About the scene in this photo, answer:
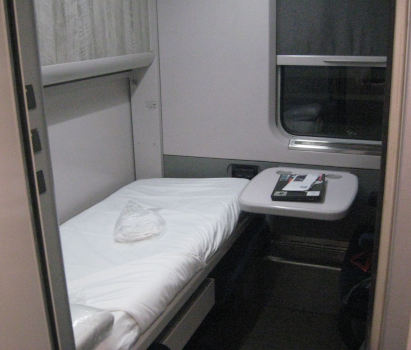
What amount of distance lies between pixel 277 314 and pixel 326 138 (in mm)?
1080

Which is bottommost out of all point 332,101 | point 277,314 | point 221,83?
point 277,314

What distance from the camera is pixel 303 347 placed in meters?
2.61

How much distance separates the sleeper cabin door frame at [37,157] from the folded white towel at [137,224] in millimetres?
1138

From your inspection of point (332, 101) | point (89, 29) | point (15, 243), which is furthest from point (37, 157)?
point (332, 101)

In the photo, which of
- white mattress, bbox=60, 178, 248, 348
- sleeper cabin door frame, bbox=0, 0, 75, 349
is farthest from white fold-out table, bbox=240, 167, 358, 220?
sleeper cabin door frame, bbox=0, 0, 75, 349

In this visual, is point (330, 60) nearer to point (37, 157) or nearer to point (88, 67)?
point (88, 67)

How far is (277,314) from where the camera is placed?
2.89 meters

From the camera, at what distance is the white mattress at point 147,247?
1784 millimetres

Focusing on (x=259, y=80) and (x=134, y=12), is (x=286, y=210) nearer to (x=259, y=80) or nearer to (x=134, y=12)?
(x=259, y=80)

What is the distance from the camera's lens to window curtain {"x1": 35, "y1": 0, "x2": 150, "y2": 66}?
81.7 inches

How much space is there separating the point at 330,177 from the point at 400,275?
1.69m

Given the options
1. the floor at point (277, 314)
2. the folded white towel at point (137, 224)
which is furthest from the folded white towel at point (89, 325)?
the floor at point (277, 314)

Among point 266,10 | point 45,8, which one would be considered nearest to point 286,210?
point 266,10

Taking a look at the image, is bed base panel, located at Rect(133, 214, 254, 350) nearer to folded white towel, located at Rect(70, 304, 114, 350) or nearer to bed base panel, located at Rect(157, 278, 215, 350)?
bed base panel, located at Rect(157, 278, 215, 350)
